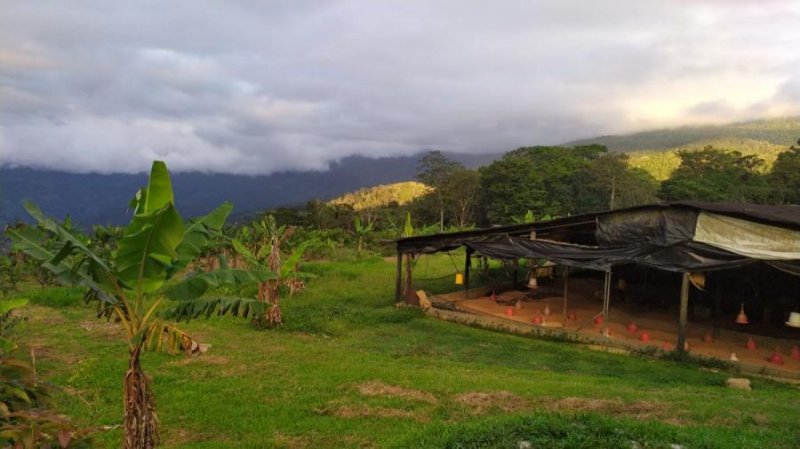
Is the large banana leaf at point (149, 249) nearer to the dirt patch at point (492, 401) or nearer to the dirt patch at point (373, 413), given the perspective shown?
the dirt patch at point (373, 413)

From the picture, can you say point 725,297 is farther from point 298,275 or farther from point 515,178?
point 515,178

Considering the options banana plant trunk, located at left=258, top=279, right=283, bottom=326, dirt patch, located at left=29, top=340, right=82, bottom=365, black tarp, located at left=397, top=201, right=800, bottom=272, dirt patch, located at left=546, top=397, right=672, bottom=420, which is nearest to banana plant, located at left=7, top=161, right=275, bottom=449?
dirt patch, located at left=546, top=397, right=672, bottom=420

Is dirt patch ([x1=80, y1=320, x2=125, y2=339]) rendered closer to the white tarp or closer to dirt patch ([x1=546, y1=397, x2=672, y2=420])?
dirt patch ([x1=546, y1=397, x2=672, y2=420])

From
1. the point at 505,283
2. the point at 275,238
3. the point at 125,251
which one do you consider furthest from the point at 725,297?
the point at 125,251

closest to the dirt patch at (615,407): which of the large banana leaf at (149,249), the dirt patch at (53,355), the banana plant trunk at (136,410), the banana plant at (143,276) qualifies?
the banana plant at (143,276)

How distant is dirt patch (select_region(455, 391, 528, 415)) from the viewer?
7535 millimetres

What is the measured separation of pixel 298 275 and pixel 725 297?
13387 mm

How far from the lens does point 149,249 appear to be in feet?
18.7

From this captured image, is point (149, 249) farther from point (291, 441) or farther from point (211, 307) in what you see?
point (291, 441)

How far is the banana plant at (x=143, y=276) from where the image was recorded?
544 centimetres

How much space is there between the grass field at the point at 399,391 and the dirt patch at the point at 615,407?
16mm

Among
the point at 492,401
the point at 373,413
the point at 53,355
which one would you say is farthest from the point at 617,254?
the point at 53,355

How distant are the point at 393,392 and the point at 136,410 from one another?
3.86 meters

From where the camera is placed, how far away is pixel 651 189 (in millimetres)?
66188
